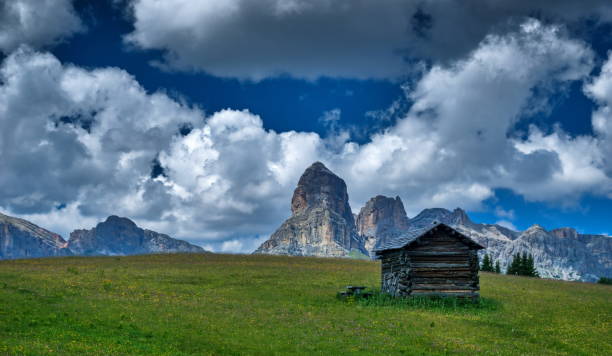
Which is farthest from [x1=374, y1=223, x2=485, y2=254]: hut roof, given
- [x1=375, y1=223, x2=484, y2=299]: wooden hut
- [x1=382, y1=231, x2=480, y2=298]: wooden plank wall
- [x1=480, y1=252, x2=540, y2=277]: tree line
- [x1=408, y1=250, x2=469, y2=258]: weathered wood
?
[x1=480, y1=252, x2=540, y2=277]: tree line

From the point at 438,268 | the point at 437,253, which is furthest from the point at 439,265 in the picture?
the point at 437,253

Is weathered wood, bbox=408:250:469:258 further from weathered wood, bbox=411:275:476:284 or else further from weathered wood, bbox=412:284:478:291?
weathered wood, bbox=412:284:478:291

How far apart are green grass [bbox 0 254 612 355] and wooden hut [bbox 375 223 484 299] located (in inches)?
66.4

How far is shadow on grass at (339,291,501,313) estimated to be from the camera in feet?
120

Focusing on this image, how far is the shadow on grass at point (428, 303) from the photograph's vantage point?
36594mm

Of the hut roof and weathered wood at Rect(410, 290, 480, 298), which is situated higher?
the hut roof

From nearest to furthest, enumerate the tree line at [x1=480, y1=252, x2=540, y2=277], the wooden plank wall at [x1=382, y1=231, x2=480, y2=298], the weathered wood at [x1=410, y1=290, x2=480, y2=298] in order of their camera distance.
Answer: the weathered wood at [x1=410, y1=290, x2=480, y2=298]
the wooden plank wall at [x1=382, y1=231, x2=480, y2=298]
the tree line at [x1=480, y1=252, x2=540, y2=277]

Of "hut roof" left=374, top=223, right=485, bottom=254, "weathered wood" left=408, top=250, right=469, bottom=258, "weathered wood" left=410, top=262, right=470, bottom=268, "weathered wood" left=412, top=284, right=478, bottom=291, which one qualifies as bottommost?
"weathered wood" left=412, top=284, right=478, bottom=291

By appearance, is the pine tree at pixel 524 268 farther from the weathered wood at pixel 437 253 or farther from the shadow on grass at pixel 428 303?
the weathered wood at pixel 437 253

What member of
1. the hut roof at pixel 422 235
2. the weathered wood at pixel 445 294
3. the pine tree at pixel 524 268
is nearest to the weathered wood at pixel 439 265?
the hut roof at pixel 422 235

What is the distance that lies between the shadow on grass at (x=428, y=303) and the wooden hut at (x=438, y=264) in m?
0.83

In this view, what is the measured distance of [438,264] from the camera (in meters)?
40.2

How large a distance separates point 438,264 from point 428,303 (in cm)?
362

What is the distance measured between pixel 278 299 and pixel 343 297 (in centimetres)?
501
